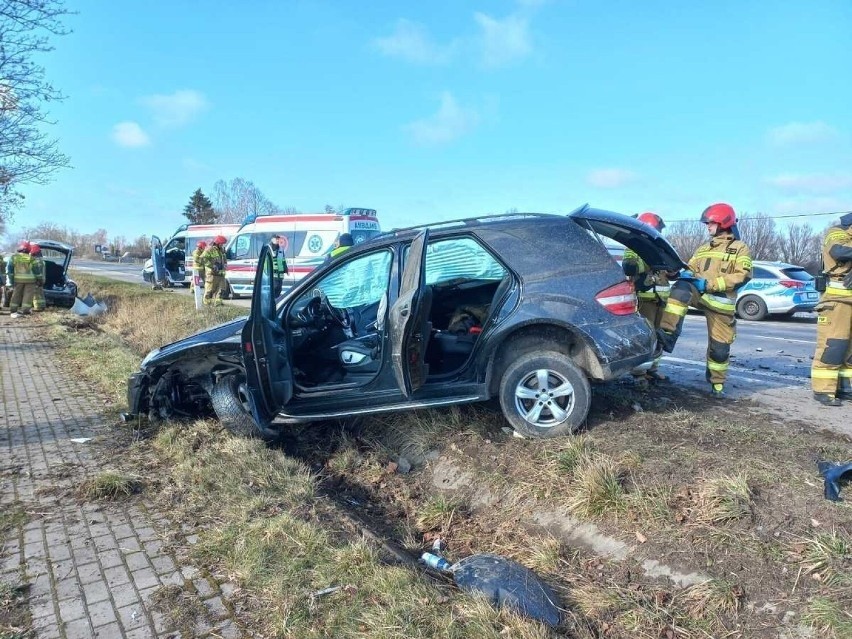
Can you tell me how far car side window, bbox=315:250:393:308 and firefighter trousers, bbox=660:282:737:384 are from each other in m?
2.65

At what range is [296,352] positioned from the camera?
4.88m

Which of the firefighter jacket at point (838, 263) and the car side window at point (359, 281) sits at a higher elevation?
the firefighter jacket at point (838, 263)

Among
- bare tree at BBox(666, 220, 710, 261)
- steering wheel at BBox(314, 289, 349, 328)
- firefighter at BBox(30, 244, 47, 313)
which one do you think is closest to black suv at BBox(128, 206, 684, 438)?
steering wheel at BBox(314, 289, 349, 328)

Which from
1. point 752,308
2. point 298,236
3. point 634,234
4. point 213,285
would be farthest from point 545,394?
point 298,236

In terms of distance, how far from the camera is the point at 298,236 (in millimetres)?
17562

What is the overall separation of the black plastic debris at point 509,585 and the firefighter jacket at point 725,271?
361 centimetres

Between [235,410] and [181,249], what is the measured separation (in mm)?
21681

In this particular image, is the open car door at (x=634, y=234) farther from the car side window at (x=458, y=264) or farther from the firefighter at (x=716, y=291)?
the car side window at (x=458, y=264)

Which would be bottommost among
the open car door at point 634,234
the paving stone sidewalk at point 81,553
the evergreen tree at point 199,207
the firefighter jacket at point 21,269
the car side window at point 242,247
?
the paving stone sidewalk at point 81,553

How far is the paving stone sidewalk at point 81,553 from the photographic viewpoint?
99.8 inches

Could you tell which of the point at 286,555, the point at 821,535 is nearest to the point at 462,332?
the point at 286,555

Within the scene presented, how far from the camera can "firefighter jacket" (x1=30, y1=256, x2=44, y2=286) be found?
13438 millimetres

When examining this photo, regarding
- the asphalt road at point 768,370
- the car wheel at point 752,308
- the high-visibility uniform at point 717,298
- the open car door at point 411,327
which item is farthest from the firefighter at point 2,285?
the car wheel at point 752,308

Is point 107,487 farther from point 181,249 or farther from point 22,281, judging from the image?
point 181,249
